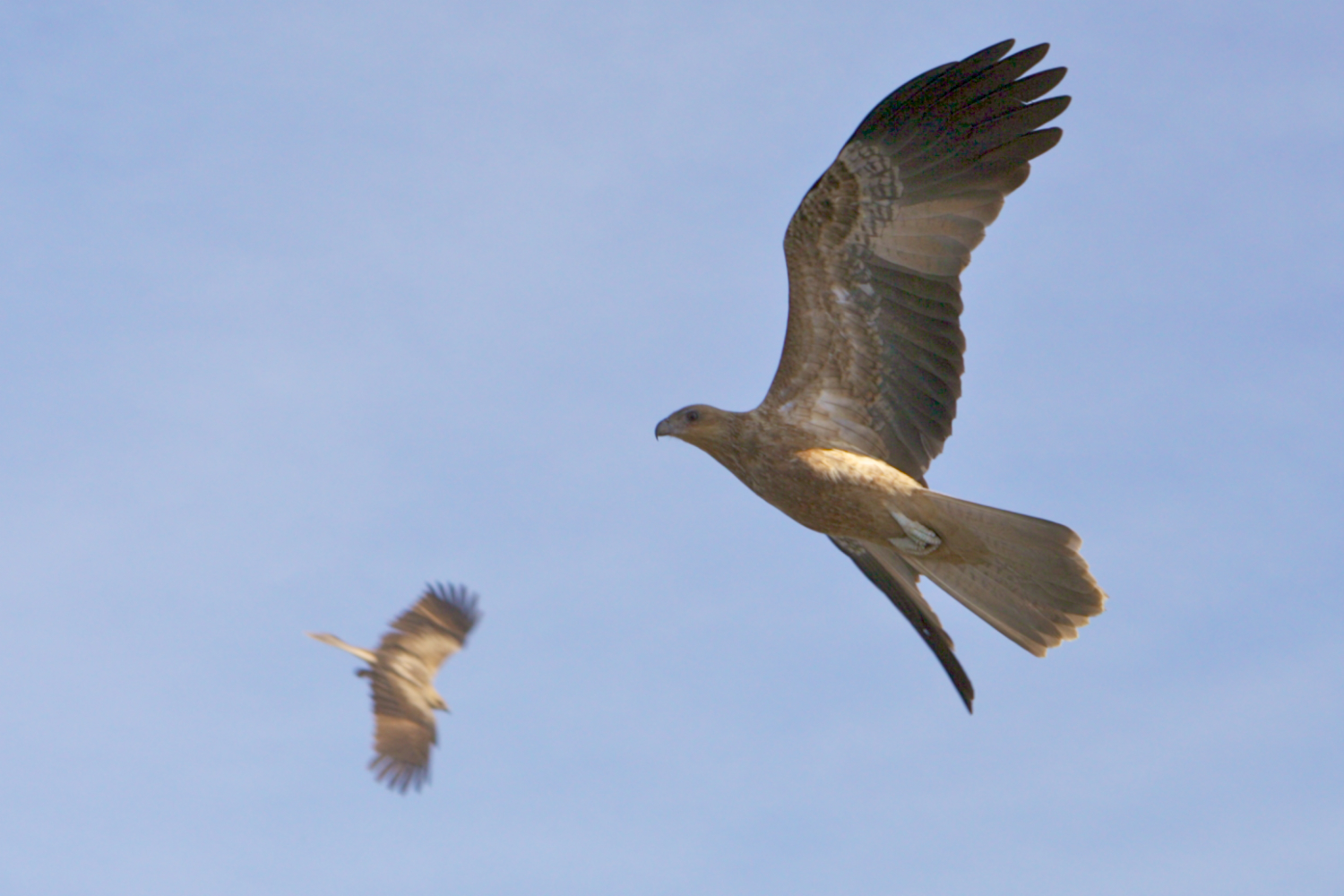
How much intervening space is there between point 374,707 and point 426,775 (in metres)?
0.63

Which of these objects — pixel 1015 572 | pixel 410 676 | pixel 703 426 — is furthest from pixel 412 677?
pixel 1015 572

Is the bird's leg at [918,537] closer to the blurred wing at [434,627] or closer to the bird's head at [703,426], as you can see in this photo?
the bird's head at [703,426]

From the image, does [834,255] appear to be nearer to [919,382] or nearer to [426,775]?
[919,382]

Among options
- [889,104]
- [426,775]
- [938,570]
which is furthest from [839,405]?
[426,775]

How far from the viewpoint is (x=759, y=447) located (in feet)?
27.8

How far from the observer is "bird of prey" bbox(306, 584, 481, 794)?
37.6 feet

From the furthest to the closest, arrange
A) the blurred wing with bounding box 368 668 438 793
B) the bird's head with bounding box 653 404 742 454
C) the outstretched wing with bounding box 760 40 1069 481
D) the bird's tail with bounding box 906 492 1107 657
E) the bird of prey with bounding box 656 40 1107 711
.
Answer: the blurred wing with bounding box 368 668 438 793, the bird's head with bounding box 653 404 742 454, the outstretched wing with bounding box 760 40 1069 481, the bird of prey with bounding box 656 40 1107 711, the bird's tail with bounding box 906 492 1107 657

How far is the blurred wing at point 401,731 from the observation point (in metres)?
11.4

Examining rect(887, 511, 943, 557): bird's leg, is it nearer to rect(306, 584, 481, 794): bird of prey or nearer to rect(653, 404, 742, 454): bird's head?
rect(653, 404, 742, 454): bird's head

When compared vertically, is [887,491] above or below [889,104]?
below

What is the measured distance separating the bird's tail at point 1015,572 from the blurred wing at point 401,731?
475cm

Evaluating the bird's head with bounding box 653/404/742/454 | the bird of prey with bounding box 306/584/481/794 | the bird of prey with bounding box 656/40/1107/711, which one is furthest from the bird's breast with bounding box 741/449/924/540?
the bird of prey with bounding box 306/584/481/794

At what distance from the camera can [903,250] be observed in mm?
8406

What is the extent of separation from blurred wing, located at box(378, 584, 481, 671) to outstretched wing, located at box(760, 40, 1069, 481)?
15.6ft
